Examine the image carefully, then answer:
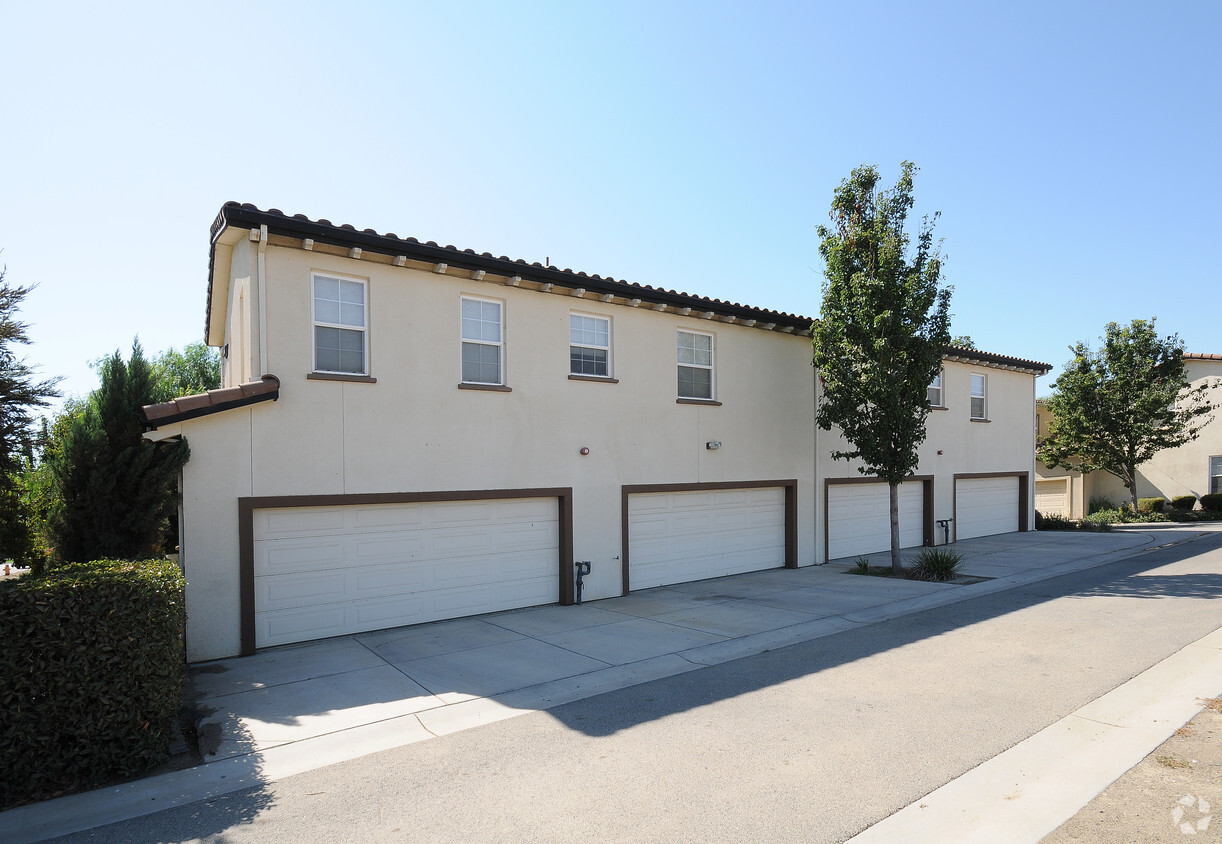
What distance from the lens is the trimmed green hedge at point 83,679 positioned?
16.5 feet

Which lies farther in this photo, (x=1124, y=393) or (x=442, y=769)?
(x=1124, y=393)

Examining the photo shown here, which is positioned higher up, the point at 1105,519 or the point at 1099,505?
the point at 1099,505

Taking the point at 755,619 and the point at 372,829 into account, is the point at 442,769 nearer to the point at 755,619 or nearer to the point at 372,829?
the point at 372,829

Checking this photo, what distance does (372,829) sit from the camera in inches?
182

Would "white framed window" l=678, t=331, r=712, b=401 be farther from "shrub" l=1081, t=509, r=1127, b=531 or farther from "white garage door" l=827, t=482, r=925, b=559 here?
"shrub" l=1081, t=509, r=1127, b=531

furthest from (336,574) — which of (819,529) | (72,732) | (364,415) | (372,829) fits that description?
(819,529)

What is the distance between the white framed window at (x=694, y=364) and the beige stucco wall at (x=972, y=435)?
13.4 ft

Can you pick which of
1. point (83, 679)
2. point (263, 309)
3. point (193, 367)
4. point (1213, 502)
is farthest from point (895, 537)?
point (193, 367)

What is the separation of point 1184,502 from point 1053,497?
4.52 meters

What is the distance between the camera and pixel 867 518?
17.7m

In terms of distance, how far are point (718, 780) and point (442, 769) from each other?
2119 mm

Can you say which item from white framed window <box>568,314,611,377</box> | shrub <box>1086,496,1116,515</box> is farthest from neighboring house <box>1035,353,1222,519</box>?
white framed window <box>568,314,611,377</box>

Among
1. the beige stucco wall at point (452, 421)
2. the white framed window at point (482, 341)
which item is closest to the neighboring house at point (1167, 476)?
the beige stucco wall at point (452, 421)

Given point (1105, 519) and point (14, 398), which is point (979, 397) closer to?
point (1105, 519)
